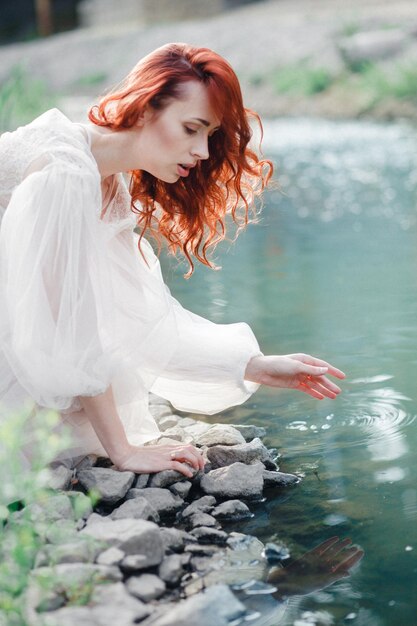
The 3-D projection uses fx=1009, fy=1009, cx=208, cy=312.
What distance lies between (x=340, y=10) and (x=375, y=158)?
1030 centimetres

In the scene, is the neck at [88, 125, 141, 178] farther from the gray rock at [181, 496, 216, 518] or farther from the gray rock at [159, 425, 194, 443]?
the gray rock at [181, 496, 216, 518]

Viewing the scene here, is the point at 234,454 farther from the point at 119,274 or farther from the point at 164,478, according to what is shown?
the point at 119,274

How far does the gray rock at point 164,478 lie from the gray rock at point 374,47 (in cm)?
1301

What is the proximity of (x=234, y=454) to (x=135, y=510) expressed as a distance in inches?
17.0

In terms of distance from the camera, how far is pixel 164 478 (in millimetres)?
2541

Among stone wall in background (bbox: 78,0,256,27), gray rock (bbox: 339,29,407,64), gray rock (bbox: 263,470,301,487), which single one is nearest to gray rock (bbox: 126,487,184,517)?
gray rock (bbox: 263,470,301,487)

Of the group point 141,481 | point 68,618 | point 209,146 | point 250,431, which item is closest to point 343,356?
point 250,431

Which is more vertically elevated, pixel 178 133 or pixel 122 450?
pixel 178 133

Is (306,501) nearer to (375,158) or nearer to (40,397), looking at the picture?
(40,397)

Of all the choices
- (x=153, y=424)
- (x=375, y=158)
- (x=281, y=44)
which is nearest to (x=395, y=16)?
(x=281, y=44)

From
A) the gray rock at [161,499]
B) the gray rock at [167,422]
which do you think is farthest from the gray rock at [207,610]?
the gray rock at [167,422]

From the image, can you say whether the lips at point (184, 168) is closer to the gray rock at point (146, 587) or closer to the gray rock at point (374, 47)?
the gray rock at point (146, 587)

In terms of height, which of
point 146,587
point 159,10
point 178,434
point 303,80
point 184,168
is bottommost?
point 159,10

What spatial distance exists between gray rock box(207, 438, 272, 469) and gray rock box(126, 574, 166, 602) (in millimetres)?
676
